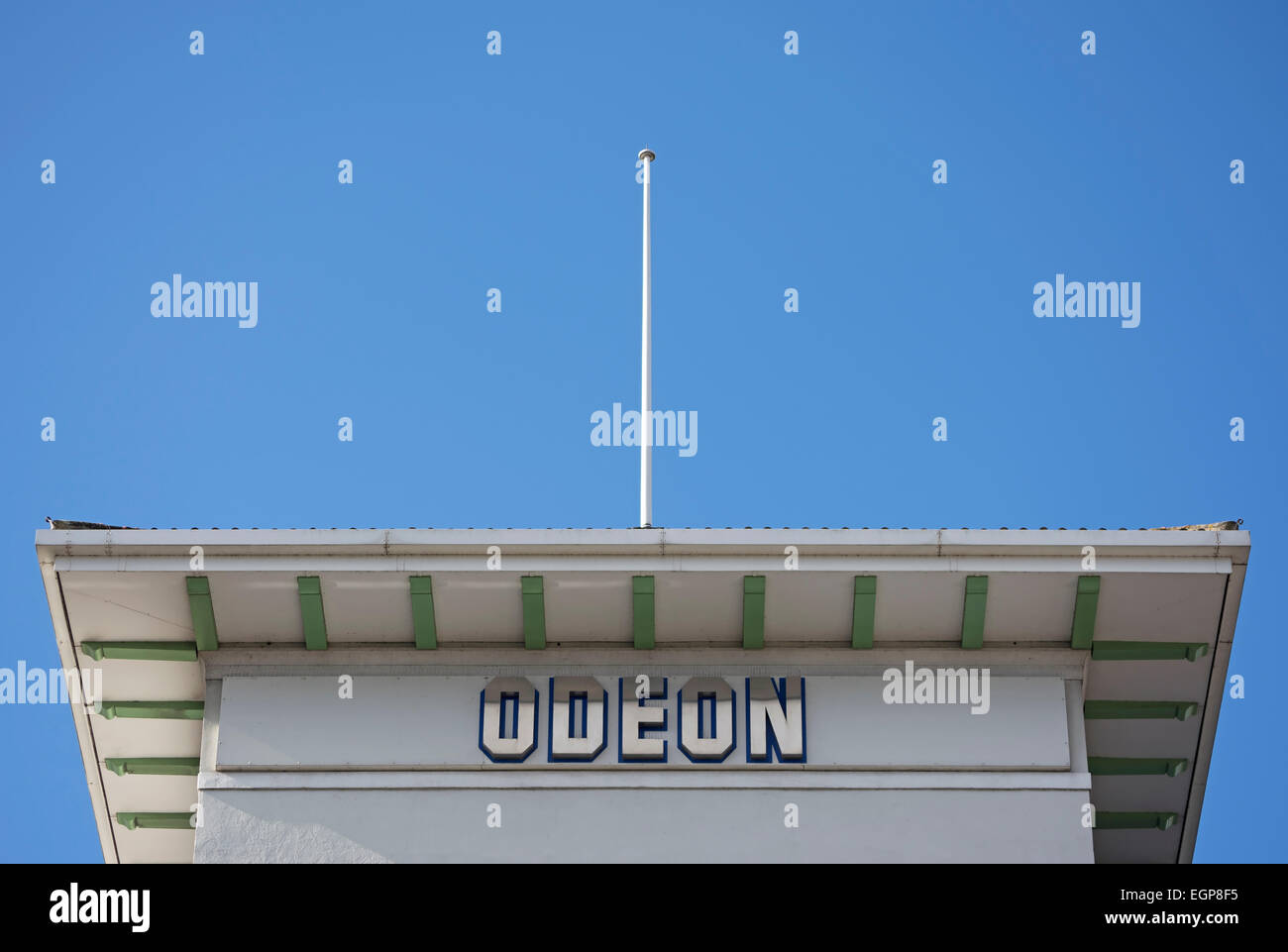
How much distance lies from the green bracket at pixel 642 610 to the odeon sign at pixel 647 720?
1.27 ft

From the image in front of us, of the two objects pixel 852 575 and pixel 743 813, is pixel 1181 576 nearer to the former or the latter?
pixel 852 575

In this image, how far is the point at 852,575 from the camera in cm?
1773

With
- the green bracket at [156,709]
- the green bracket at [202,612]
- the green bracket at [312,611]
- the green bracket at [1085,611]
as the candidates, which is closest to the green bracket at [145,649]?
the green bracket at [202,612]

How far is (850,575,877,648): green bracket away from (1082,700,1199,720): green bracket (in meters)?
2.52

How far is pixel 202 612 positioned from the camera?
17922mm

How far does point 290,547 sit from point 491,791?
2962 millimetres

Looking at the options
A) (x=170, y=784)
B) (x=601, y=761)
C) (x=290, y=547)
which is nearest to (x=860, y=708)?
(x=601, y=761)

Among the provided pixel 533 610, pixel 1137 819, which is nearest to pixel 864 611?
pixel 533 610

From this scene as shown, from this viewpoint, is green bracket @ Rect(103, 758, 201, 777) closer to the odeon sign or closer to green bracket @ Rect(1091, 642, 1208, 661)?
the odeon sign

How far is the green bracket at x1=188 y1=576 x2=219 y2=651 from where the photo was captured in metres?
17.8

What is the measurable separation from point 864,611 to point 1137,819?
4.36m

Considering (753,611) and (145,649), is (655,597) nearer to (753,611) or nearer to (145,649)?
(753,611)

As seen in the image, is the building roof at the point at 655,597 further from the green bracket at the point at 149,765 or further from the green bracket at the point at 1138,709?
the green bracket at the point at 149,765

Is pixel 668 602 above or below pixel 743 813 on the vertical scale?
above
